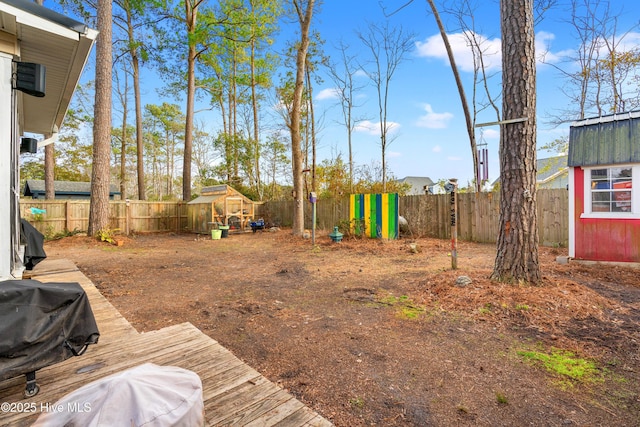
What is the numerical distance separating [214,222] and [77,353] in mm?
12749

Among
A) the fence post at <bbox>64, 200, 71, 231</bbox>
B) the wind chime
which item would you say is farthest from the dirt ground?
the fence post at <bbox>64, 200, 71, 231</bbox>

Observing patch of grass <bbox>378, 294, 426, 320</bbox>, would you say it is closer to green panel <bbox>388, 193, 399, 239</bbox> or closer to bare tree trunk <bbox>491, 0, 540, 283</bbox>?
bare tree trunk <bbox>491, 0, 540, 283</bbox>

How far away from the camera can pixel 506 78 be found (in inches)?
170

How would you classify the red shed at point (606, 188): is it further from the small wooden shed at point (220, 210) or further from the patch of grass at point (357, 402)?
the small wooden shed at point (220, 210)

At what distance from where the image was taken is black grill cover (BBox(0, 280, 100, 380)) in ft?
4.17

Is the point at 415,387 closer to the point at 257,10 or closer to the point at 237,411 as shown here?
the point at 237,411

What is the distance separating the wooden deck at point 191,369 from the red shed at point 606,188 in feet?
23.5

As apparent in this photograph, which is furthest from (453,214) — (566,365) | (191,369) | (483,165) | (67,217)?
(67,217)

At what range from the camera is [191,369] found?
5.71 feet

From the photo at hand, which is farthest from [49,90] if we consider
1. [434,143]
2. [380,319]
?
[434,143]

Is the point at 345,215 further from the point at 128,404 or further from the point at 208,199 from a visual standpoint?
the point at 128,404

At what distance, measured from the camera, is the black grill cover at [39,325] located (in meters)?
1.27

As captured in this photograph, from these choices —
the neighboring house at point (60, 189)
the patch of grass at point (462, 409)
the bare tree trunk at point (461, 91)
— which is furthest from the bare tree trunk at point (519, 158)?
the neighboring house at point (60, 189)

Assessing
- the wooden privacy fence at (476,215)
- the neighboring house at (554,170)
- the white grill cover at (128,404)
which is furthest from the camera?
the neighboring house at (554,170)
